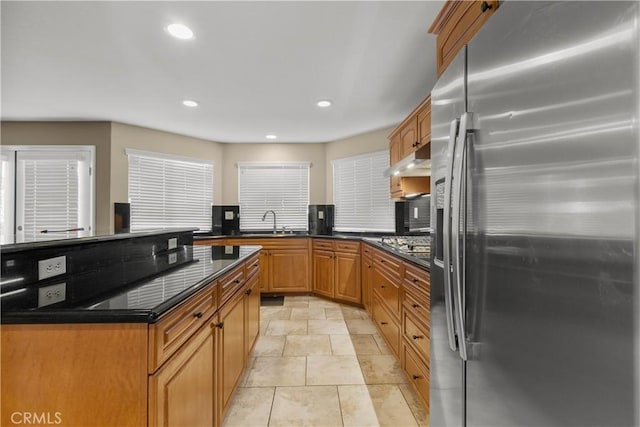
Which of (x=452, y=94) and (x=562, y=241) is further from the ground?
(x=452, y=94)

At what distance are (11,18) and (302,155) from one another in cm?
366

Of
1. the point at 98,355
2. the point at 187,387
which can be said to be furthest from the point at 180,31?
the point at 187,387

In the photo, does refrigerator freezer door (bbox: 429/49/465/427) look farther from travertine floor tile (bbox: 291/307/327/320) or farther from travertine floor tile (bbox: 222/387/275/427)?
travertine floor tile (bbox: 291/307/327/320)

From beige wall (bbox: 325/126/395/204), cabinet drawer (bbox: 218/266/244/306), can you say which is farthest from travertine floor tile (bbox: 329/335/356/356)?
beige wall (bbox: 325/126/395/204)

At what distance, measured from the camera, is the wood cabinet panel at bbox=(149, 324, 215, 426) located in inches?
37.2

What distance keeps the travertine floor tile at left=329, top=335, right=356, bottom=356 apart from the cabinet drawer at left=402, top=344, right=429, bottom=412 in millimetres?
641

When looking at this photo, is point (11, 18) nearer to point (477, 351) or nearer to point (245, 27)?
point (245, 27)

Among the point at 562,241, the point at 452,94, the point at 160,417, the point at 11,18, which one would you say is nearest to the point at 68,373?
the point at 160,417

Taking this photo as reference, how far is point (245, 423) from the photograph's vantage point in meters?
1.76

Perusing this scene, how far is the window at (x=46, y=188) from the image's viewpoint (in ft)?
13.2

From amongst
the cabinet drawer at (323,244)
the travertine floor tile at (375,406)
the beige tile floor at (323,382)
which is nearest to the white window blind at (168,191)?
the cabinet drawer at (323,244)

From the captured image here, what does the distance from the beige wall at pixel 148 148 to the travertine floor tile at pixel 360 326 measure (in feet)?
10.4

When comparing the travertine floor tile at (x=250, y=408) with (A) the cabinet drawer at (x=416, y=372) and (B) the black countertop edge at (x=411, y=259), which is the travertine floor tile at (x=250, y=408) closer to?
(A) the cabinet drawer at (x=416, y=372)

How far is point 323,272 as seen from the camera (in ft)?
14.3
